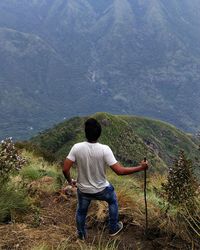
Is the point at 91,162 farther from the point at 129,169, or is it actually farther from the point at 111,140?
the point at 111,140

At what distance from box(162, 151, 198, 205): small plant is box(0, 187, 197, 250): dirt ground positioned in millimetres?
657

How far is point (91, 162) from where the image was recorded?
821 centimetres

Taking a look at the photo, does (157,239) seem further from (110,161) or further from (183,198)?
(110,161)

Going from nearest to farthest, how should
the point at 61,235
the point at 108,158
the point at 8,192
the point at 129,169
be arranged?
1. the point at 129,169
2. the point at 108,158
3. the point at 61,235
4. the point at 8,192

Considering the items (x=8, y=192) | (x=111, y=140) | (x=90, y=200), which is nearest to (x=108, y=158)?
(x=90, y=200)

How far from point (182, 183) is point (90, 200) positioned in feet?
4.79

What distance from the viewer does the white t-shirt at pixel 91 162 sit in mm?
8141

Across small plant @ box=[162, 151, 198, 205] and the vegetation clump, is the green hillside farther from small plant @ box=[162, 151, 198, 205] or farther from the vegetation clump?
small plant @ box=[162, 151, 198, 205]

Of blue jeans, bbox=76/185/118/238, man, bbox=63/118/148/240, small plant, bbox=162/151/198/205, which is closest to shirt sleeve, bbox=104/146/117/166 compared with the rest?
man, bbox=63/118/148/240

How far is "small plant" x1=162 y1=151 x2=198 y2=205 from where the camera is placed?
8.54m

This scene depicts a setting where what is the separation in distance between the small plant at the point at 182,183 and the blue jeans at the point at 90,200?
3.00 feet

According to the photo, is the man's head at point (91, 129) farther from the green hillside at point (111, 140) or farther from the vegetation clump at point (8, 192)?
the green hillside at point (111, 140)

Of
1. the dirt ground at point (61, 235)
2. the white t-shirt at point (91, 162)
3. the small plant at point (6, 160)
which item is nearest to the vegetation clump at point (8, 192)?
the small plant at point (6, 160)

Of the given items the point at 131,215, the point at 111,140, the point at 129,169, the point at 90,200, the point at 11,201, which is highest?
the point at 129,169
